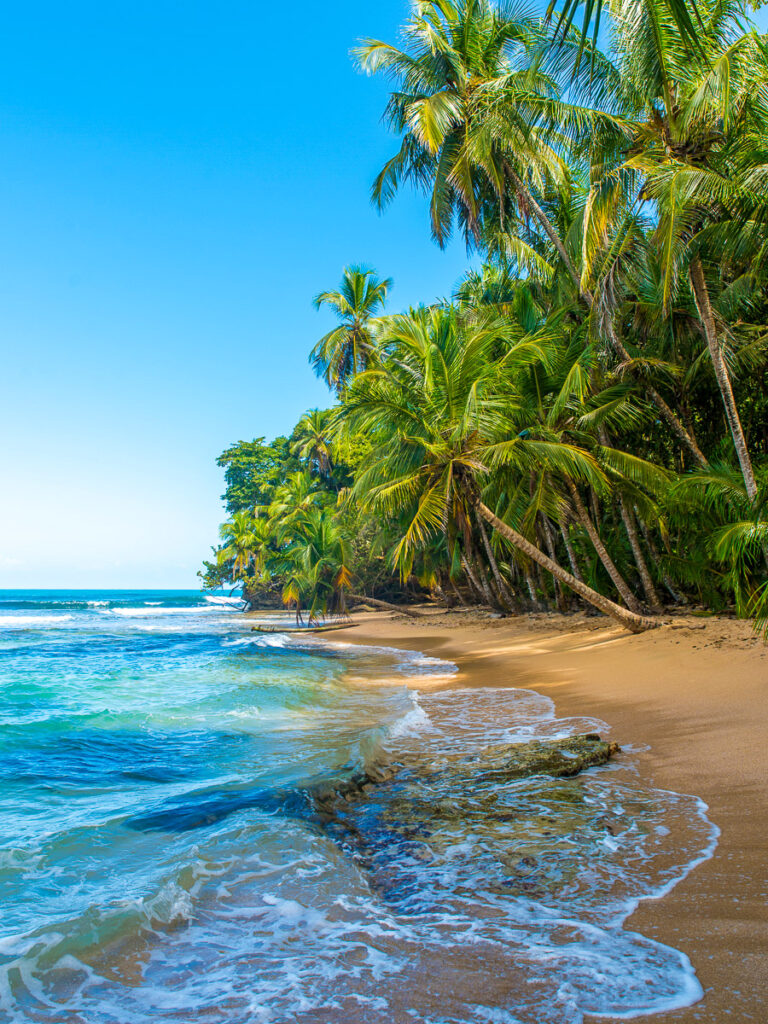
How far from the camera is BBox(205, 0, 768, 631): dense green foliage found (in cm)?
870

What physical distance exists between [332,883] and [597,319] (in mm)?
9743

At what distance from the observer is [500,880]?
278cm

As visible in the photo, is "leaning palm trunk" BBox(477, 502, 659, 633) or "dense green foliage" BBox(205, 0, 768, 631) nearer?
"dense green foliage" BBox(205, 0, 768, 631)

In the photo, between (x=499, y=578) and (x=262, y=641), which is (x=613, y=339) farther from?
(x=262, y=641)

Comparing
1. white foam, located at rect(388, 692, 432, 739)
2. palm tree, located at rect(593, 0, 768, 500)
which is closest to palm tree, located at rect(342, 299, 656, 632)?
palm tree, located at rect(593, 0, 768, 500)

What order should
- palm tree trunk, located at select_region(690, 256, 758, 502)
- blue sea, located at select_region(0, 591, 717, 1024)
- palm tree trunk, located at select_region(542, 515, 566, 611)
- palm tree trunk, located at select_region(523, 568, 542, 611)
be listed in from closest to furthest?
blue sea, located at select_region(0, 591, 717, 1024) < palm tree trunk, located at select_region(690, 256, 758, 502) < palm tree trunk, located at select_region(542, 515, 566, 611) < palm tree trunk, located at select_region(523, 568, 542, 611)

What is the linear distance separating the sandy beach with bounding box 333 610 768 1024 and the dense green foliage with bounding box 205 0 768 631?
3.15 feet

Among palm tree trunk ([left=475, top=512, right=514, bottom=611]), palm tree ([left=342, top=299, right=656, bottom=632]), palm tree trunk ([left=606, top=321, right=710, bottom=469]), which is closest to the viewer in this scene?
palm tree trunk ([left=606, top=321, right=710, bottom=469])

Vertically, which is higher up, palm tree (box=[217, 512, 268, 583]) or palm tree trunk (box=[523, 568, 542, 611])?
palm tree (box=[217, 512, 268, 583])

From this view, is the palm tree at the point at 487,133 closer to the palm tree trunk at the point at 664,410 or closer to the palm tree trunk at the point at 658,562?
the palm tree trunk at the point at 664,410

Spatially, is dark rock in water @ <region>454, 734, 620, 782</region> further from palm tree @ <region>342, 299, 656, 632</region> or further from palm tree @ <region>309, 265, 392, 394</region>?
palm tree @ <region>309, 265, 392, 394</region>

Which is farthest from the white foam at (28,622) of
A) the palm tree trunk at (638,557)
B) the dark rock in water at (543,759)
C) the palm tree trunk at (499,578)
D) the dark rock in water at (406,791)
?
the dark rock in water at (543,759)

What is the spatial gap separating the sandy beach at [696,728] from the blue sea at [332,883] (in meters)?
0.12

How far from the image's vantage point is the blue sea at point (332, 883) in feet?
6.72
